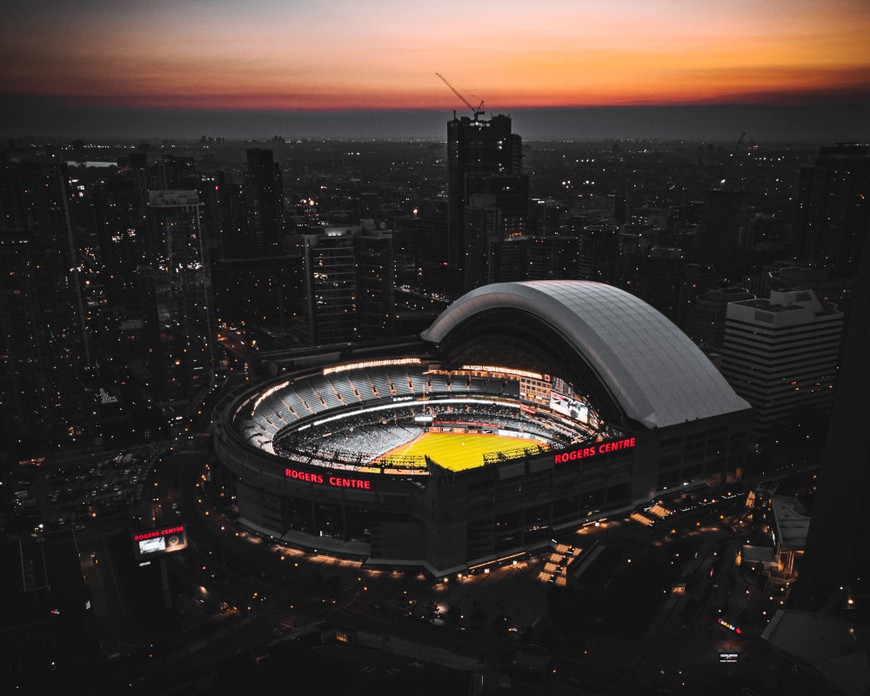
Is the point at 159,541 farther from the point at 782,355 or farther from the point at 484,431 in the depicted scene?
the point at 782,355

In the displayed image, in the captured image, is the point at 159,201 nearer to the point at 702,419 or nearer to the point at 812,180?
the point at 702,419

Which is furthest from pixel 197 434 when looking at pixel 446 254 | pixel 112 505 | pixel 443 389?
pixel 446 254

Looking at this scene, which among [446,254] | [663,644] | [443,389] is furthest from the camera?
[446,254]

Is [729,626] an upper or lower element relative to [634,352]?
lower

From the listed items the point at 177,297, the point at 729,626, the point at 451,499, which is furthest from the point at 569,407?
the point at 177,297

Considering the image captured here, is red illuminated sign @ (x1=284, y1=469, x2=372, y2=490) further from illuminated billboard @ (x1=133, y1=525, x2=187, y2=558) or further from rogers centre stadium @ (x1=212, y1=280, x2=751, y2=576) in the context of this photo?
illuminated billboard @ (x1=133, y1=525, x2=187, y2=558)

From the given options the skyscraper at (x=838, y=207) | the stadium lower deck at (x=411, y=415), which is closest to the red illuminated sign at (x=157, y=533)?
the stadium lower deck at (x=411, y=415)
